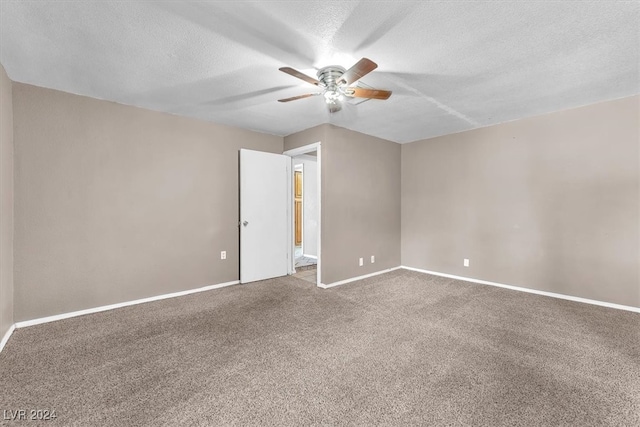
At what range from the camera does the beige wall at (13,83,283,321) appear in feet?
8.96

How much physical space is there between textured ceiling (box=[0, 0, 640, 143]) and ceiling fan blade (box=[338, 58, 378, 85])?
7.1 inches

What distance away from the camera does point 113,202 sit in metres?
3.17

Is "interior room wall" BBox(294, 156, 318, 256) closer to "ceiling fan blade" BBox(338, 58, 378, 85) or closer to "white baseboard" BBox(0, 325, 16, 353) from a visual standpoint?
"ceiling fan blade" BBox(338, 58, 378, 85)

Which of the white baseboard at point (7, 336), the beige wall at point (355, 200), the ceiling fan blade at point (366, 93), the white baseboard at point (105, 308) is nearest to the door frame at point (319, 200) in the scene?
the beige wall at point (355, 200)

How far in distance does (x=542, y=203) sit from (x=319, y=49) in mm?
3510

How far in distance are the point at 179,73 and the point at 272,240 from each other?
264 centimetres

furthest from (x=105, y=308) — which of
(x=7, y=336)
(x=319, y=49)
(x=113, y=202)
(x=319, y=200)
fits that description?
(x=319, y=49)

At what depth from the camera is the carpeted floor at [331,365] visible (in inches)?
61.8

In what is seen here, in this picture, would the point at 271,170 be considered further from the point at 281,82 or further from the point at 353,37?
the point at 353,37

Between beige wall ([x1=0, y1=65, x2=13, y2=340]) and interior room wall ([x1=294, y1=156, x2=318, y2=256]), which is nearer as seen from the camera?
beige wall ([x1=0, y1=65, x2=13, y2=340])

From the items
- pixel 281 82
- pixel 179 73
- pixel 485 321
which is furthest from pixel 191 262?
pixel 485 321

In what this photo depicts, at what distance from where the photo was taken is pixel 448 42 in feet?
6.73

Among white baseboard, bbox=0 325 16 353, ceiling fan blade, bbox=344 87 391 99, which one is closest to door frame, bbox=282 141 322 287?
ceiling fan blade, bbox=344 87 391 99

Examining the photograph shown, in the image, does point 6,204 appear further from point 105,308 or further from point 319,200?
point 319,200
